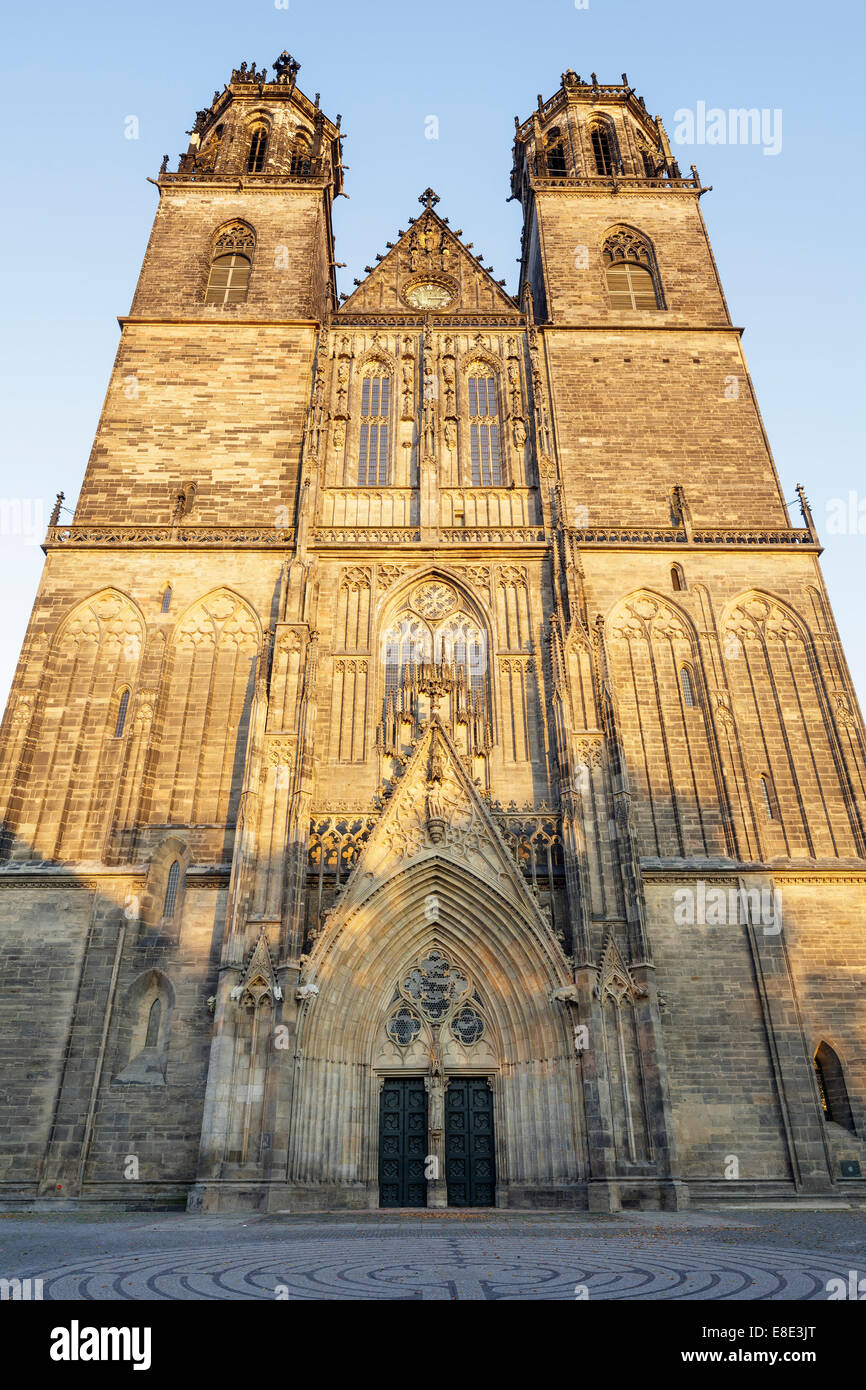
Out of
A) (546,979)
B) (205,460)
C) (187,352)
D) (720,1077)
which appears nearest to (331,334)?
(187,352)

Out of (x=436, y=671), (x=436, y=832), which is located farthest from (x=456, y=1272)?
(x=436, y=671)

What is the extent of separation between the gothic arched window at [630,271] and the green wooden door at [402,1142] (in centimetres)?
2033

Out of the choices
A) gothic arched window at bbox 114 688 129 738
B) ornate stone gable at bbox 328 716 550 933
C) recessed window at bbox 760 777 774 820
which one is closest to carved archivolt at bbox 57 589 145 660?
gothic arched window at bbox 114 688 129 738

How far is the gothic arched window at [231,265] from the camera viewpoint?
24.3m

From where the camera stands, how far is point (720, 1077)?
557 inches

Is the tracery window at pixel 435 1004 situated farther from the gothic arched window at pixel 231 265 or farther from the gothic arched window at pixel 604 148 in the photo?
the gothic arched window at pixel 604 148

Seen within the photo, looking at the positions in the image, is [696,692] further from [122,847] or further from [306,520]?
[122,847]

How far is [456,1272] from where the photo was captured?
18.6 feet

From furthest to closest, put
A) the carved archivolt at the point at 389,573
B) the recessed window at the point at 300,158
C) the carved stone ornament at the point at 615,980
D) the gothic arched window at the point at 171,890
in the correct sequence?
the recessed window at the point at 300,158 < the carved archivolt at the point at 389,573 < the gothic arched window at the point at 171,890 < the carved stone ornament at the point at 615,980

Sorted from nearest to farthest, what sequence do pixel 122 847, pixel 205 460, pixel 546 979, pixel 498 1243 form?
1. pixel 498 1243
2. pixel 546 979
3. pixel 122 847
4. pixel 205 460

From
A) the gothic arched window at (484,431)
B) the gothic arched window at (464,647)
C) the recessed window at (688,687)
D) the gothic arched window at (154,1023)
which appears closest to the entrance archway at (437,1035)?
the gothic arched window at (154,1023)

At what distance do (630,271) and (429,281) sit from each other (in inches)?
223

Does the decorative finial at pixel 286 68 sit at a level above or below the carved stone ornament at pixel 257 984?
above

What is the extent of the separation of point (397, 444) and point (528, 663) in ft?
22.2
